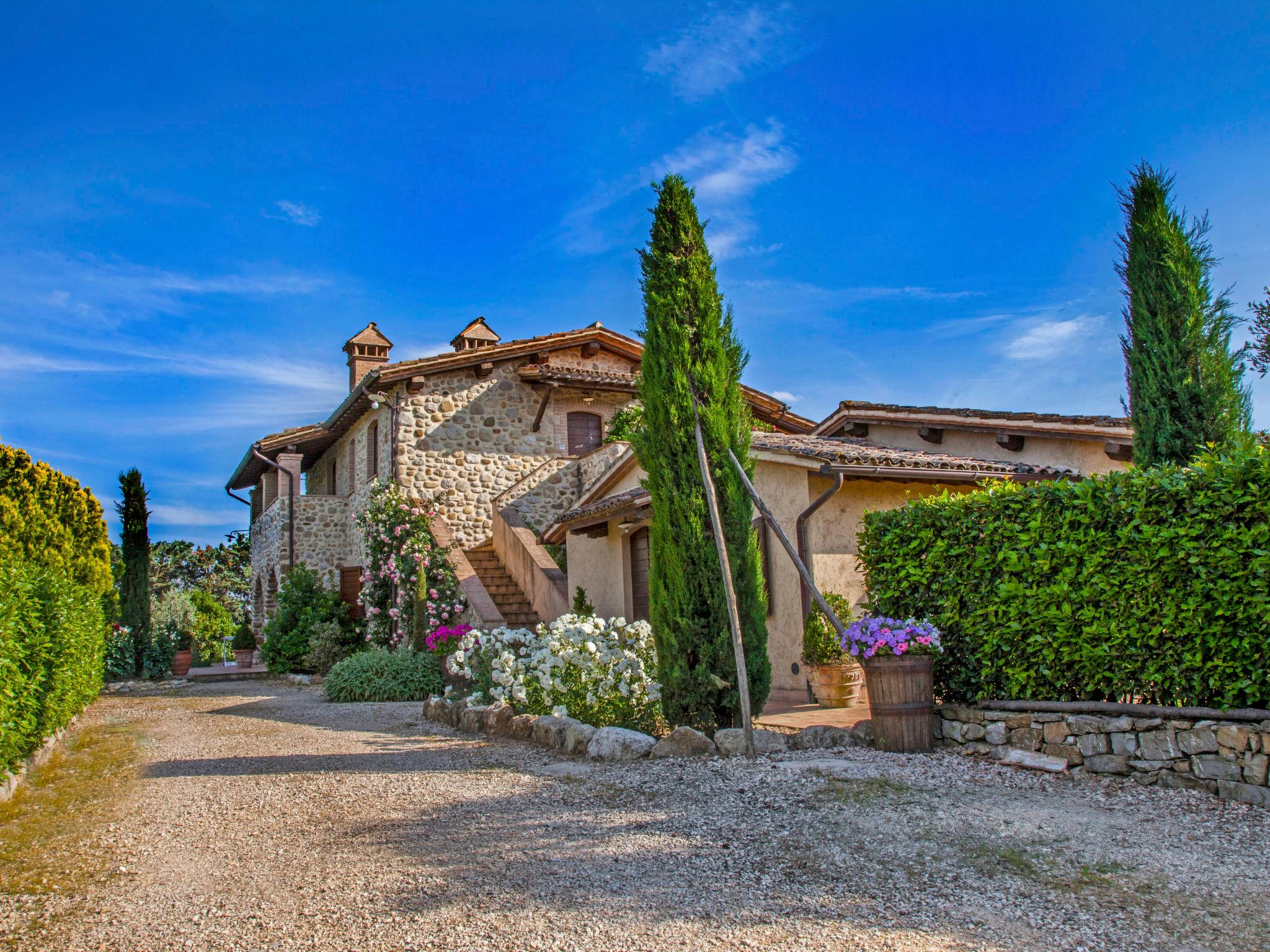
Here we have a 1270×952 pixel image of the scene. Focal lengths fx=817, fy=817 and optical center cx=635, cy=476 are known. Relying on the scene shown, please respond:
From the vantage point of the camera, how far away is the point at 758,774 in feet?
17.8

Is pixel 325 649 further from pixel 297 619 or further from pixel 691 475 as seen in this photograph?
pixel 691 475

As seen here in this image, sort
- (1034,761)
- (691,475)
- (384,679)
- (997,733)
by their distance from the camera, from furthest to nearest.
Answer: (384,679)
(691,475)
(997,733)
(1034,761)

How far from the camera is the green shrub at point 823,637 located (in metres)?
8.95

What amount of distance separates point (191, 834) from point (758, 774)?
3458 mm

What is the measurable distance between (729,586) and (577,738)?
1749mm

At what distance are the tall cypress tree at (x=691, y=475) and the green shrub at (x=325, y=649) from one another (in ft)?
37.4

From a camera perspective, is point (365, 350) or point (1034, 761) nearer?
point (1034, 761)

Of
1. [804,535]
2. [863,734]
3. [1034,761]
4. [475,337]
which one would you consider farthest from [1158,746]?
[475,337]

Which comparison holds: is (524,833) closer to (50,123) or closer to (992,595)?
(992,595)

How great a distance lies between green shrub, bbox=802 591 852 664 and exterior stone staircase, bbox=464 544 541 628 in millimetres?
6171

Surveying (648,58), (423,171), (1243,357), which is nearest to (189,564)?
(423,171)

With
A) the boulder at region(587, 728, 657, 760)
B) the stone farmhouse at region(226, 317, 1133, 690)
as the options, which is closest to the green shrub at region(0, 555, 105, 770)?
the boulder at region(587, 728, 657, 760)

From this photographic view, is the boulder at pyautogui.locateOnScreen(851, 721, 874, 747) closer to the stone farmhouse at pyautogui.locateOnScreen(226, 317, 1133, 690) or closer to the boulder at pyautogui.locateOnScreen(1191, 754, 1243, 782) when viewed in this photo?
the boulder at pyautogui.locateOnScreen(1191, 754, 1243, 782)

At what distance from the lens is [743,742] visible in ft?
20.3
